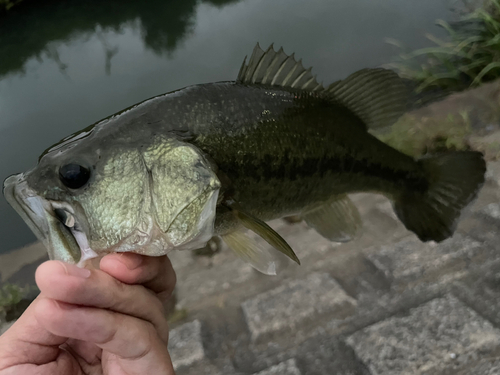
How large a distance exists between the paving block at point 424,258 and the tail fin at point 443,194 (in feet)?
3.07

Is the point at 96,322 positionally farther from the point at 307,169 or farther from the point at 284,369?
the point at 284,369

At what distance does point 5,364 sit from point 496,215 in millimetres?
2947

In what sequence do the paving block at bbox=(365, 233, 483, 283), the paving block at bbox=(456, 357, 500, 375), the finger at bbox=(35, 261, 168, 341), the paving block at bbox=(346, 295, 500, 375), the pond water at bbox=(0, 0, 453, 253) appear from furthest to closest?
the pond water at bbox=(0, 0, 453, 253), the paving block at bbox=(365, 233, 483, 283), the paving block at bbox=(346, 295, 500, 375), the paving block at bbox=(456, 357, 500, 375), the finger at bbox=(35, 261, 168, 341)

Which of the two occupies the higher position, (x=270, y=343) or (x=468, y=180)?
(x=468, y=180)

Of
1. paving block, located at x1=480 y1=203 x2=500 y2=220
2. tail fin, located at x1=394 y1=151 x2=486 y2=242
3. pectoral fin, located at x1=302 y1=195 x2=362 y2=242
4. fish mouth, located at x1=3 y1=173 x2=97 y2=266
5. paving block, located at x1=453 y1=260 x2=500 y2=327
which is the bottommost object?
paving block, located at x1=480 y1=203 x2=500 y2=220

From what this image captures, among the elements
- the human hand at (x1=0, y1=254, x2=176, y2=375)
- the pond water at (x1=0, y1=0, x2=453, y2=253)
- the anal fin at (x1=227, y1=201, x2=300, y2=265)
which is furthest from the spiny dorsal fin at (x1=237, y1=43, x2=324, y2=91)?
the pond water at (x1=0, y1=0, x2=453, y2=253)

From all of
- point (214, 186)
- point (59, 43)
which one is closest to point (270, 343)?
point (214, 186)

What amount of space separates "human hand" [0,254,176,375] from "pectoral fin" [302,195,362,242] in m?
0.60

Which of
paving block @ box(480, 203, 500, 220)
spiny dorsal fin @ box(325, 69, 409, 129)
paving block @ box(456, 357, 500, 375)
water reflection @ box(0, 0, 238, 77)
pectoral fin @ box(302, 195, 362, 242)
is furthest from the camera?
water reflection @ box(0, 0, 238, 77)

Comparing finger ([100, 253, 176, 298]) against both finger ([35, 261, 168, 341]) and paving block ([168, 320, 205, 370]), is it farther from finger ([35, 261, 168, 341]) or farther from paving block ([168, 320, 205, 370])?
paving block ([168, 320, 205, 370])

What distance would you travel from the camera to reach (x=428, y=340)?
2035 millimetres

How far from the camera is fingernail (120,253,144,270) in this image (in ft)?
3.37

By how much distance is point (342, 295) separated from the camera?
242cm

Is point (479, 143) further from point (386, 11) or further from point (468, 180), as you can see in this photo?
point (386, 11)
